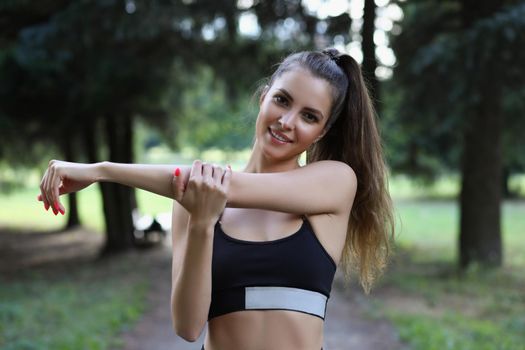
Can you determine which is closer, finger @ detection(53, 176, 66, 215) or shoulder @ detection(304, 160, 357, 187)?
finger @ detection(53, 176, 66, 215)

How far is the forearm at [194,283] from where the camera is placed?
1549 millimetres

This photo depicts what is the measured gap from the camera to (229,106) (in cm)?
1202

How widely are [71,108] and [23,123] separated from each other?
1.51m

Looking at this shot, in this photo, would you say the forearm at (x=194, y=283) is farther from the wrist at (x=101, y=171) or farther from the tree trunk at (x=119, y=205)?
the tree trunk at (x=119, y=205)

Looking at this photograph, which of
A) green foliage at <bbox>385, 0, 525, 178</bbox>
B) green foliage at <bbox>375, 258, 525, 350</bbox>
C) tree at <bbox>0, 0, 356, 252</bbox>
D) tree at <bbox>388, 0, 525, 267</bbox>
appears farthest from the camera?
tree at <bbox>0, 0, 356, 252</bbox>

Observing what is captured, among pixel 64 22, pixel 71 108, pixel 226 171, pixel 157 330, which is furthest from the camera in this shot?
pixel 71 108

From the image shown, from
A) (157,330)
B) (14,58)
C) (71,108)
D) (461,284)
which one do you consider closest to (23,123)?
(71,108)

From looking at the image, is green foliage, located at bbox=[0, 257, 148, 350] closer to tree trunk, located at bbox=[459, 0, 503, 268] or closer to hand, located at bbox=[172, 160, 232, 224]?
hand, located at bbox=[172, 160, 232, 224]

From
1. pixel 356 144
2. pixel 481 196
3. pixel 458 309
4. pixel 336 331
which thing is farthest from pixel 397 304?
pixel 356 144

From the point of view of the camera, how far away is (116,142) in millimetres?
13406

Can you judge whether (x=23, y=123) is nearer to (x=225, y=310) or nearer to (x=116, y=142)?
(x=116, y=142)

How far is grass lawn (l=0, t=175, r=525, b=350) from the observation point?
6.01 metres

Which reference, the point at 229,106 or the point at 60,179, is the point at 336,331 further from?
the point at 229,106

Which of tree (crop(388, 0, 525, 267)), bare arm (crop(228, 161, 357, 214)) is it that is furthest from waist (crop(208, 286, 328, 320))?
tree (crop(388, 0, 525, 267))
